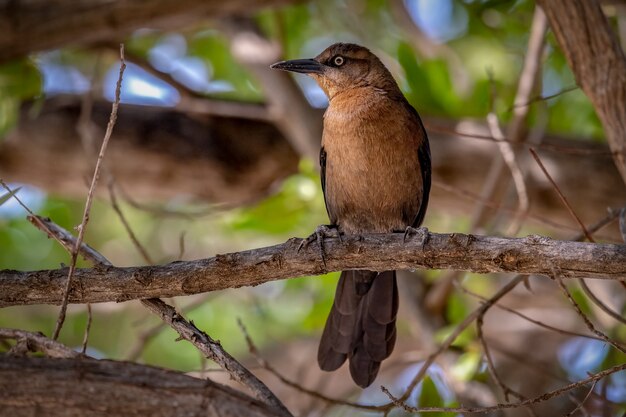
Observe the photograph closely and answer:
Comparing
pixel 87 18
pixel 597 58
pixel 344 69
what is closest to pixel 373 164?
pixel 344 69

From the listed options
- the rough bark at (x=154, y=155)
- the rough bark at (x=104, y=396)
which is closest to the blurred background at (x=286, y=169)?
the rough bark at (x=154, y=155)

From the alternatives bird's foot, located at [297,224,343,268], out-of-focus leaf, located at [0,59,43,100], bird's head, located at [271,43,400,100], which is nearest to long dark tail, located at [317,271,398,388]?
bird's foot, located at [297,224,343,268]

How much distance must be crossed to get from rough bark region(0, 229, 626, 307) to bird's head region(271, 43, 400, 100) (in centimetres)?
166

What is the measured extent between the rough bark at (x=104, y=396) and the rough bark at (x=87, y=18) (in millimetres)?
3242

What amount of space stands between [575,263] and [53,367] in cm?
171

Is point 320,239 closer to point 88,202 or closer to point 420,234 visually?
point 420,234

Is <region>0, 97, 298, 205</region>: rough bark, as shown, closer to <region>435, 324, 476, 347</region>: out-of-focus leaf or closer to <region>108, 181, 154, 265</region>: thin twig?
<region>435, 324, 476, 347</region>: out-of-focus leaf

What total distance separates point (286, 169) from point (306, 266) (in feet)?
9.33

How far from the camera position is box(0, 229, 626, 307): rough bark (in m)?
2.79

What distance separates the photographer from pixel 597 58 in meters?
3.62

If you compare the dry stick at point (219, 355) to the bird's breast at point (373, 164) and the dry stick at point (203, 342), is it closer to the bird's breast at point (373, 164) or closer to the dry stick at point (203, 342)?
the dry stick at point (203, 342)

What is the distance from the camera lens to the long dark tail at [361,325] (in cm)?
395

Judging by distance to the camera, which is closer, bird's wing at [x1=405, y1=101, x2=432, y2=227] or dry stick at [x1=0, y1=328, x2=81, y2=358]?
dry stick at [x1=0, y1=328, x2=81, y2=358]

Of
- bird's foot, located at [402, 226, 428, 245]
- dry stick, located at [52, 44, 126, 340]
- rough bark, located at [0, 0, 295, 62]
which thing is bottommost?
dry stick, located at [52, 44, 126, 340]
